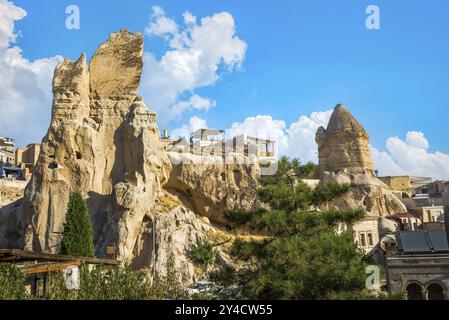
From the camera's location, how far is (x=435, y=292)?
20578mm

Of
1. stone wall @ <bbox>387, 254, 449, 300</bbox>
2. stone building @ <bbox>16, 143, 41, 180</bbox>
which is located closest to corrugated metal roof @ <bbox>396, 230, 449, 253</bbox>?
stone wall @ <bbox>387, 254, 449, 300</bbox>

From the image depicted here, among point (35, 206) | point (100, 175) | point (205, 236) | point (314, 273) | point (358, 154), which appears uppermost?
point (358, 154)

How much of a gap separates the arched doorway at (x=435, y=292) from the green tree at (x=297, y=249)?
6.14 meters

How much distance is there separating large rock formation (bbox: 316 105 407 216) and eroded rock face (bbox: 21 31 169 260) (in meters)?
19.3

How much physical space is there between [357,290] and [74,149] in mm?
24957

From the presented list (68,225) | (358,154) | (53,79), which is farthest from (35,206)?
(358,154)

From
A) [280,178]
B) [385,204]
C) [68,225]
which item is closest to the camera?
[280,178]

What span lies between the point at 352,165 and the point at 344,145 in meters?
2.47

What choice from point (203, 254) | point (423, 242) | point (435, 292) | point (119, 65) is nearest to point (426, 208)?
point (203, 254)

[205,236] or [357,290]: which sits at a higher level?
[205,236]

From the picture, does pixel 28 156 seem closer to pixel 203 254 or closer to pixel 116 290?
pixel 203 254

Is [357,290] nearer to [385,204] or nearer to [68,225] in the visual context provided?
[68,225]

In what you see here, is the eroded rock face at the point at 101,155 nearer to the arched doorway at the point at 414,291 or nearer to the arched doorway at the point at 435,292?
the arched doorway at the point at 414,291
